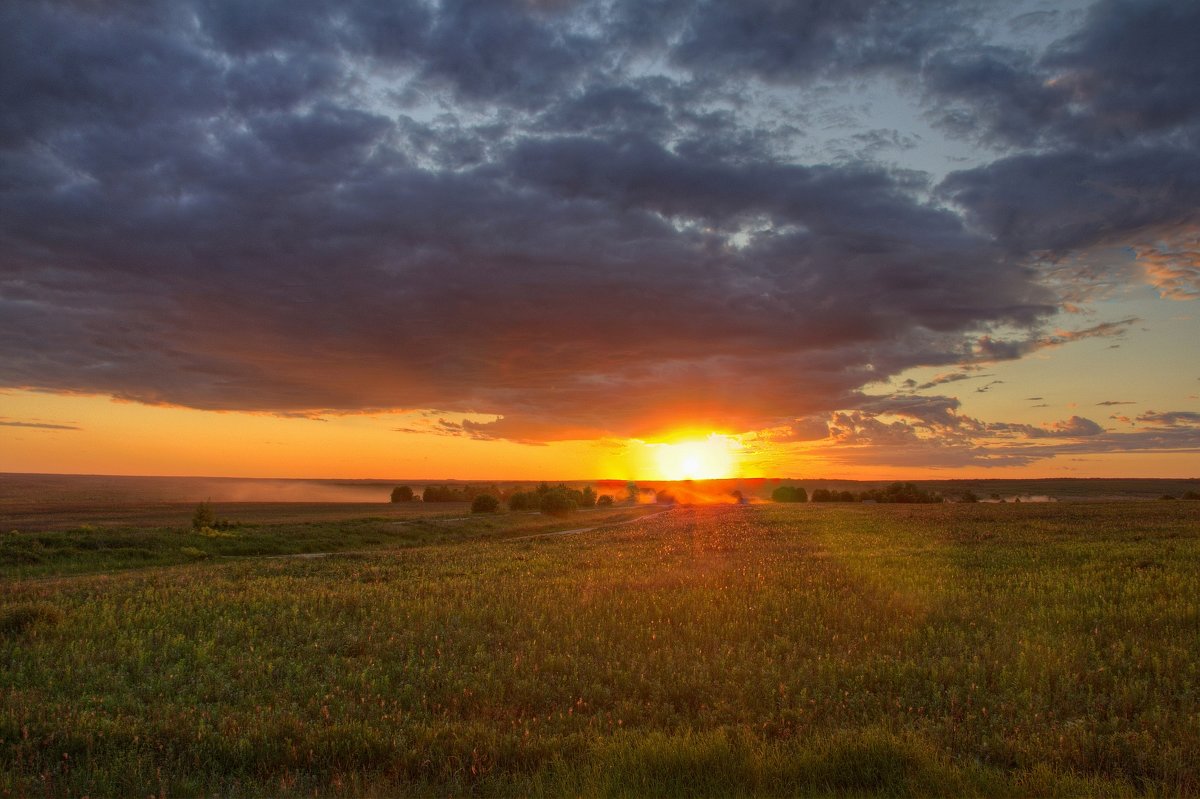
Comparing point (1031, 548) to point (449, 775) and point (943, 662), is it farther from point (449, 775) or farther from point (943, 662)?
point (449, 775)

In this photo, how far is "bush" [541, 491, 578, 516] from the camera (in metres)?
91.2

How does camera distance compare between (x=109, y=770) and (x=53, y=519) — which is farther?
(x=53, y=519)

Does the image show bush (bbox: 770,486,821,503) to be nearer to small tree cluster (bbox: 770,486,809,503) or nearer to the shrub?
small tree cluster (bbox: 770,486,809,503)

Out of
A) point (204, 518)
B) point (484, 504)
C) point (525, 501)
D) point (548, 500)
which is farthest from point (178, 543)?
point (525, 501)

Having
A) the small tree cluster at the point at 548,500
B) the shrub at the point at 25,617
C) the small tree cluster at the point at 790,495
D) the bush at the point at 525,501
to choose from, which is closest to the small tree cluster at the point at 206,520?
the shrub at the point at 25,617

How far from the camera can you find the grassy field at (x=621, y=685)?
6.57 meters

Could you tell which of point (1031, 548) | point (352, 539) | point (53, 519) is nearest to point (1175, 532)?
A: point (1031, 548)

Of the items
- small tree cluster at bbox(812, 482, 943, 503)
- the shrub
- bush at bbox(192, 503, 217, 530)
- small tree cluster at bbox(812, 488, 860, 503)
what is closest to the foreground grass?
bush at bbox(192, 503, 217, 530)

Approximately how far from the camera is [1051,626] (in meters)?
12.0

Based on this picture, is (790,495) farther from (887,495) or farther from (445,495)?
(445,495)

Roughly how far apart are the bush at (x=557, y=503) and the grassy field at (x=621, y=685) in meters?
72.2

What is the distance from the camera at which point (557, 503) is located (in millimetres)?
91312

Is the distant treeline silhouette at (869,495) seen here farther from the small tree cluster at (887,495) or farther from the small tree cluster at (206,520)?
the small tree cluster at (206,520)

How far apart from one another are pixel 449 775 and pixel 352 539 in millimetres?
42793
